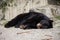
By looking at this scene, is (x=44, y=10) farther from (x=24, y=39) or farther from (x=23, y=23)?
(x=24, y=39)

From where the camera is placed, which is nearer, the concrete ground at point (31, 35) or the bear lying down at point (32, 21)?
the concrete ground at point (31, 35)

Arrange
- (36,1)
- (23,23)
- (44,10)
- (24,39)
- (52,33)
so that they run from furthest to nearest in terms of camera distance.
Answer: (36,1)
(44,10)
(23,23)
(52,33)
(24,39)

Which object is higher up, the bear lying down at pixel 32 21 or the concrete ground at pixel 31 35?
the concrete ground at pixel 31 35

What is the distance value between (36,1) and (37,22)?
2.53 m

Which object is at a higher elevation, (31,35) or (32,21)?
(31,35)

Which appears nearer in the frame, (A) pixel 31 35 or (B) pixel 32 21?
(A) pixel 31 35

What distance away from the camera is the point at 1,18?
805cm

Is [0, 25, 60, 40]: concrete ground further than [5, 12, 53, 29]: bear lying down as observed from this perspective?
No

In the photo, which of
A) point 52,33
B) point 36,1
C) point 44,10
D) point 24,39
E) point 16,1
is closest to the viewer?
point 24,39

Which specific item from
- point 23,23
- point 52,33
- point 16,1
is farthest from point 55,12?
point 52,33

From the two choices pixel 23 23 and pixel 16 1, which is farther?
pixel 16 1

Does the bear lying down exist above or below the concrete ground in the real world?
below

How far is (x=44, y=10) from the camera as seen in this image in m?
6.89

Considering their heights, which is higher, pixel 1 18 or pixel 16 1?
pixel 16 1
